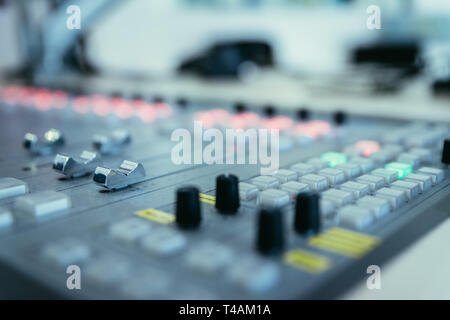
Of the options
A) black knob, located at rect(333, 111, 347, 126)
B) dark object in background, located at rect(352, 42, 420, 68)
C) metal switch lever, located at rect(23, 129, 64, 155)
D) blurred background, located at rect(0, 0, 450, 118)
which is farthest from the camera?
dark object in background, located at rect(352, 42, 420, 68)

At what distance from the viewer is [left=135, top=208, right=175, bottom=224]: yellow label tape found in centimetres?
49

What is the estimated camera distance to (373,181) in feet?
1.97

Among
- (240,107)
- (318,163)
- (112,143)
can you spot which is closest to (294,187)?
(318,163)

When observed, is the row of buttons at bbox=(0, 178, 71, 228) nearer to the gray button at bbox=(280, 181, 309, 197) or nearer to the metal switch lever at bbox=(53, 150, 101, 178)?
the metal switch lever at bbox=(53, 150, 101, 178)

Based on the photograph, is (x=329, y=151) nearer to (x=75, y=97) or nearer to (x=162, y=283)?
(x=162, y=283)

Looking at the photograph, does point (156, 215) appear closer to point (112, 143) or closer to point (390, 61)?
point (112, 143)

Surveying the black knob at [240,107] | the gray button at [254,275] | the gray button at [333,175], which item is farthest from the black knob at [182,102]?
the gray button at [254,275]

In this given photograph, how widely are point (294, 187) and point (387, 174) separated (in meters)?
0.15

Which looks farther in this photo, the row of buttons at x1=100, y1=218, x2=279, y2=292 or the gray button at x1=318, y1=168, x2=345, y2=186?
the gray button at x1=318, y1=168, x2=345, y2=186

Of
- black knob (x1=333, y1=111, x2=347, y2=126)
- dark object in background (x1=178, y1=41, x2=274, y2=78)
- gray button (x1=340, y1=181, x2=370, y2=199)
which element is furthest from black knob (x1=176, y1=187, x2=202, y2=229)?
dark object in background (x1=178, y1=41, x2=274, y2=78)

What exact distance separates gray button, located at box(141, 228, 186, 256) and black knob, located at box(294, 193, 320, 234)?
115 mm

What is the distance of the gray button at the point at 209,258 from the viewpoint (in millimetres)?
380

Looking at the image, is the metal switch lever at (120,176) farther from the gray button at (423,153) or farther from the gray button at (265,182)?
the gray button at (423,153)
